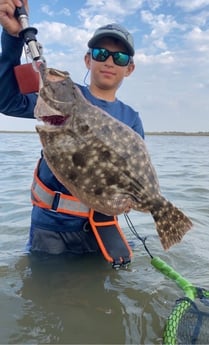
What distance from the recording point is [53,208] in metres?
4.78

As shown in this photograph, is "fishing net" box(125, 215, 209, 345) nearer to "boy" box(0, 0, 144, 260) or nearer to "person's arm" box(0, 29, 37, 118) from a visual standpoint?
A: "boy" box(0, 0, 144, 260)

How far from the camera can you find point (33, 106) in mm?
4562

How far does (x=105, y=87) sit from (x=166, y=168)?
13929 mm

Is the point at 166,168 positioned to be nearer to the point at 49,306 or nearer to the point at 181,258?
the point at 181,258

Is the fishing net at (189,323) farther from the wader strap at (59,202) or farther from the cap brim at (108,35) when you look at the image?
the cap brim at (108,35)

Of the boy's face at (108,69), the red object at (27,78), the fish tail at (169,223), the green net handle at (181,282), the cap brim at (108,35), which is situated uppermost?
→ the cap brim at (108,35)

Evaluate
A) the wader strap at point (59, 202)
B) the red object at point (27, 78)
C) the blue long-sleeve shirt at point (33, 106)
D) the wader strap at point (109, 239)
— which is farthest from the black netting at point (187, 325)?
the red object at point (27, 78)

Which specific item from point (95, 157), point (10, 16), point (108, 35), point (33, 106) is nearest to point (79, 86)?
point (33, 106)

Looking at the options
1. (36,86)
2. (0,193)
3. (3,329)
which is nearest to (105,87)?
(36,86)

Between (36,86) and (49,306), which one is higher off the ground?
(36,86)

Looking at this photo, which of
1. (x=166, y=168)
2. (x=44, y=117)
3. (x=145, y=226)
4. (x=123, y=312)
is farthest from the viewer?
(x=166, y=168)

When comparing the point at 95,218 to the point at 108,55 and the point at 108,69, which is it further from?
the point at 108,55

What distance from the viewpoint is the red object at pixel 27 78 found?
12.7ft

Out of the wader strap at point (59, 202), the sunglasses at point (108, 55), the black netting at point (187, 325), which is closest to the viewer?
the black netting at point (187, 325)
